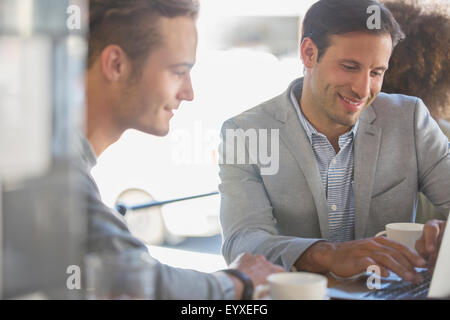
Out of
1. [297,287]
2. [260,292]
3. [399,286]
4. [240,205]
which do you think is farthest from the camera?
[240,205]

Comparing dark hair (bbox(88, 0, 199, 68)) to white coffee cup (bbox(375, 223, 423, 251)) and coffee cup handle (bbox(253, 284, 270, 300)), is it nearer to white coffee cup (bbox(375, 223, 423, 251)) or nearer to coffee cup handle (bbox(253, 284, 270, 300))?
coffee cup handle (bbox(253, 284, 270, 300))

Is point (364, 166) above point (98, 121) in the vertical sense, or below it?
below

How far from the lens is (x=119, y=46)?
50.5 inches

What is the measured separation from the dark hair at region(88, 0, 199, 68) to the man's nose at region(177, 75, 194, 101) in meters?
0.13

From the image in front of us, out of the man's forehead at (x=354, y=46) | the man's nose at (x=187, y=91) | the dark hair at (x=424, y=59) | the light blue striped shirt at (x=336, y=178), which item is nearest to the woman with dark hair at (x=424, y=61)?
the dark hair at (x=424, y=59)

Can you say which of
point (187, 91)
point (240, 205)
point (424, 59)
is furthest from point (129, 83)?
point (424, 59)

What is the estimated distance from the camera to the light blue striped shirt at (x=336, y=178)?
154cm

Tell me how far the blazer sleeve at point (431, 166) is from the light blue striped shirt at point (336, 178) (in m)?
0.23

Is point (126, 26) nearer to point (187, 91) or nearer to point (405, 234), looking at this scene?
point (187, 91)

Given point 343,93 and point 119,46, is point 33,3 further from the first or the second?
point 343,93

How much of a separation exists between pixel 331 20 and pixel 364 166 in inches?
17.4

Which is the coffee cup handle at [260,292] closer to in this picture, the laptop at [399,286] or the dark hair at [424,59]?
the laptop at [399,286]

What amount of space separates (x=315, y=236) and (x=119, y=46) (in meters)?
0.77

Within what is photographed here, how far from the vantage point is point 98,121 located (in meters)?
1.30
